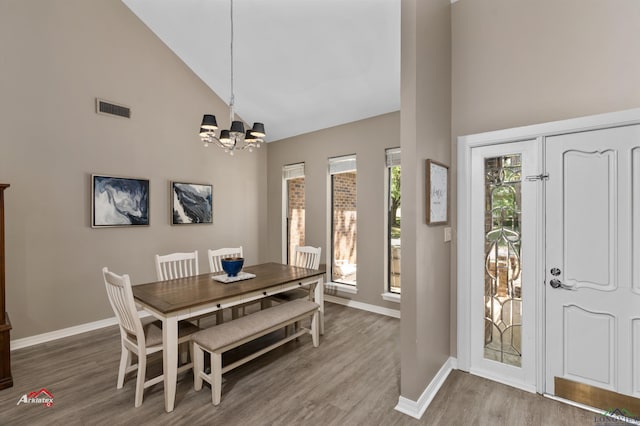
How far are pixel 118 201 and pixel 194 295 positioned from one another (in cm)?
213

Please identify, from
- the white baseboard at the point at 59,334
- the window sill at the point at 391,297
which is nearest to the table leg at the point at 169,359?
the white baseboard at the point at 59,334

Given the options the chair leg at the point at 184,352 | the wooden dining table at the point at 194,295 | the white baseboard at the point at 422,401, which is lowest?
→ the white baseboard at the point at 422,401

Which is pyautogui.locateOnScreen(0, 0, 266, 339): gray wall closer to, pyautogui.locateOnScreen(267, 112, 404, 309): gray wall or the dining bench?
pyautogui.locateOnScreen(267, 112, 404, 309): gray wall

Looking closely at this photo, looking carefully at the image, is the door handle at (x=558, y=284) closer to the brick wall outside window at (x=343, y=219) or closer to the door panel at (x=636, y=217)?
the door panel at (x=636, y=217)

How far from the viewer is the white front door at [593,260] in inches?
77.5

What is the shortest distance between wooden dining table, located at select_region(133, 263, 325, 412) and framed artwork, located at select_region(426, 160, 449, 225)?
147 centimetres

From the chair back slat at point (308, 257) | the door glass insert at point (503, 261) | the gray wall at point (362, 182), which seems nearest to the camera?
the door glass insert at point (503, 261)

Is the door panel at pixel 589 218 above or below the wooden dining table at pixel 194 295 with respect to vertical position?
above

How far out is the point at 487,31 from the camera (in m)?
2.52

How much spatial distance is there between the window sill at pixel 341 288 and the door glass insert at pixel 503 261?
2.06 meters

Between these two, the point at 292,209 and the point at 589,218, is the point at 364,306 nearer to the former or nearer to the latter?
the point at 292,209

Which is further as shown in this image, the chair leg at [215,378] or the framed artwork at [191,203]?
the framed artwork at [191,203]

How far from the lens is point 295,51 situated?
3594 millimetres

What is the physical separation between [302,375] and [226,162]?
11.4 ft
